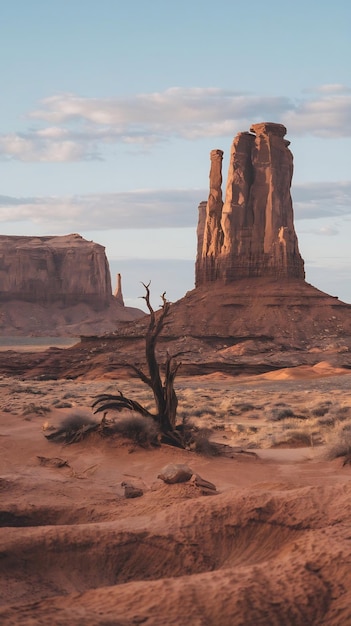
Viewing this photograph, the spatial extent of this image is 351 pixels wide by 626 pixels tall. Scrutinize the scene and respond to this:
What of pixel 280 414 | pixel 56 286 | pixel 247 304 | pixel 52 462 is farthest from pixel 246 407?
pixel 56 286

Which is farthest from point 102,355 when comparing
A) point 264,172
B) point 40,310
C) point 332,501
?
point 40,310

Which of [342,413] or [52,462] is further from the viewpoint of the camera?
[342,413]

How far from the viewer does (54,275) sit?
135 m

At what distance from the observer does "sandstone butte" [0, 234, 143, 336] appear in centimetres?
12800

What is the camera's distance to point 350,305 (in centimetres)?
6209

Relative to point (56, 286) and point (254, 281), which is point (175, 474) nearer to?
point (254, 281)

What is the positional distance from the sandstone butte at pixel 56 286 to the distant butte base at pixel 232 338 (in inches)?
2518

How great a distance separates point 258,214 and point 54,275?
73.9m

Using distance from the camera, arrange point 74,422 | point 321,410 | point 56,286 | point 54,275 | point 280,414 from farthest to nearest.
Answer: point 54,275 → point 56,286 → point 321,410 → point 280,414 → point 74,422

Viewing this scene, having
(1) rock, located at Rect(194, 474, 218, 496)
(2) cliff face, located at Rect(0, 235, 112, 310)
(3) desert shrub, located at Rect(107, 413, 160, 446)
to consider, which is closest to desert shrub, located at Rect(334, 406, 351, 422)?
(3) desert shrub, located at Rect(107, 413, 160, 446)

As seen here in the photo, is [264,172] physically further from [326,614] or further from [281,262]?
[326,614]

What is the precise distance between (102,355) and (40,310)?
80.5m

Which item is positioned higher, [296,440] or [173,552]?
[173,552]

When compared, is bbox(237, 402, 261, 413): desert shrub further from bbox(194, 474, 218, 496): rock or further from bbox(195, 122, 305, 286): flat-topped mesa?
bbox(195, 122, 305, 286): flat-topped mesa
